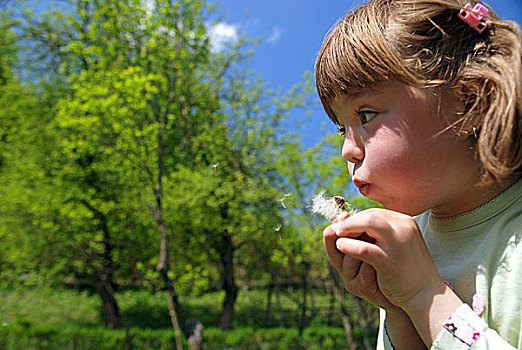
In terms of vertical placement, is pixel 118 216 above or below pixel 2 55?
below

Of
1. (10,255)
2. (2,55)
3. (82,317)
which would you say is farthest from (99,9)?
(82,317)

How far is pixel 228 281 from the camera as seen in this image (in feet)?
46.8

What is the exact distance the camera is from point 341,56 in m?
0.75

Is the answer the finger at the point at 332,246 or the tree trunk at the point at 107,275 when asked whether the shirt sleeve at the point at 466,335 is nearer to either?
the finger at the point at 332,246

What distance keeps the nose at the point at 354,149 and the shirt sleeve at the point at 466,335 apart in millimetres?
262

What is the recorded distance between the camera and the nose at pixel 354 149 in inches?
28.0

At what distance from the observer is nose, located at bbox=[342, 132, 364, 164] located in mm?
710

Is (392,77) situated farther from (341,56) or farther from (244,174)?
(244,174)

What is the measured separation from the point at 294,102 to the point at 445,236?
1361cm

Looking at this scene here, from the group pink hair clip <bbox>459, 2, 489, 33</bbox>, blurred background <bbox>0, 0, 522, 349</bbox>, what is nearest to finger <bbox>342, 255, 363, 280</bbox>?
pink hair clip <bbox>459, 2, 489, 33</bbox>

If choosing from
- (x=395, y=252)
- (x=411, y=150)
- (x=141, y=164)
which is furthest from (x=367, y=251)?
(x=141, y=164)

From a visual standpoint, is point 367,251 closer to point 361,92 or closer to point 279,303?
point 361,92

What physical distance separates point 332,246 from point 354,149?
0.16m

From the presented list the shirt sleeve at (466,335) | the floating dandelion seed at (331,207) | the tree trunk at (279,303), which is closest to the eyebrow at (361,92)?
the floating dandelion seed at (331,207)
